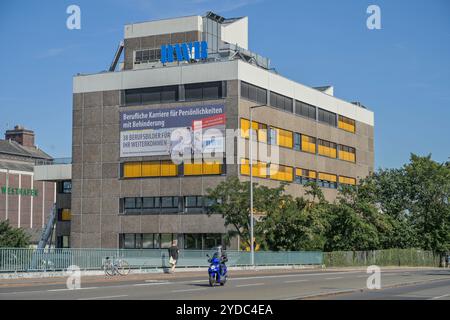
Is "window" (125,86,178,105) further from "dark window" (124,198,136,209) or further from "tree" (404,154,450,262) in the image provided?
"tree" (404,154,450,262)

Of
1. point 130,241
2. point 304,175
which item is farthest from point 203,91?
point 130,241

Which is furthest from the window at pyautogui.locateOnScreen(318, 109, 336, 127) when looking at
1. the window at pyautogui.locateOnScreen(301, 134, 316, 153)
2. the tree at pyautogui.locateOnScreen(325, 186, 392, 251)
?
the tree at pyautogui.locateOnScreen(325, 186, 392, 251)

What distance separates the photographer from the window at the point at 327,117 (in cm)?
8325

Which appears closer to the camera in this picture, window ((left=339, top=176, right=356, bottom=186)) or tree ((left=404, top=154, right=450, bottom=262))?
tree ((left=404, top=154, right=450, bottom=262))

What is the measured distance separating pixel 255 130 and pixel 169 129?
→ 8.02m

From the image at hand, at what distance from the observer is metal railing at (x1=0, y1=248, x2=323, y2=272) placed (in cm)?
3375

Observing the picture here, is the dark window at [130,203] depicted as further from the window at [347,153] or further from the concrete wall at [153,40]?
the window at [347,153]

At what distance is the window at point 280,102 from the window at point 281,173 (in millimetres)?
5963

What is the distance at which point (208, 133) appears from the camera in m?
69.1

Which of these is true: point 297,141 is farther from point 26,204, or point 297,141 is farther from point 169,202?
point 26,204

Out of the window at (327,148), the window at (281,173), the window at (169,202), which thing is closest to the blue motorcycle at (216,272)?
the window at (169,202)

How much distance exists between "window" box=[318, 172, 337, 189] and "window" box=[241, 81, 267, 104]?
1430 centimetres

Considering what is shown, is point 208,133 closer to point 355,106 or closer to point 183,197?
point 183,197
